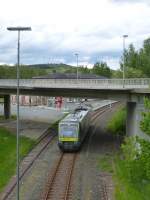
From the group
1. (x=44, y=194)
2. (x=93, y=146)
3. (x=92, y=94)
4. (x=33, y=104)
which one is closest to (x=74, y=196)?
(x=44, y=194)

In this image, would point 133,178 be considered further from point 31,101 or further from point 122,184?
point 31,101

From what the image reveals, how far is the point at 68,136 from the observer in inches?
2020

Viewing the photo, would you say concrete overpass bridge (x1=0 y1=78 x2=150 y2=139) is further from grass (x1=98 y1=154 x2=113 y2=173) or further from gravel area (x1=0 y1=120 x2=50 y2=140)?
gravel area (x1=0 y1=120 x2=50 y2=140)

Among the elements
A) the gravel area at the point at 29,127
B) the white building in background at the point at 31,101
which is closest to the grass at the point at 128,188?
the gravel area at the point at 29,127

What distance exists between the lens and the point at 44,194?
109 ft

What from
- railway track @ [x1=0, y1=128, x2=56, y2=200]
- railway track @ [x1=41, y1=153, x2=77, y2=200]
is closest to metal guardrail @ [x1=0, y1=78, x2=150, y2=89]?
railway track @ [x1=0, y1=128, x2=56, y2=200]

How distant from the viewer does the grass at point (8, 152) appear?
39.6 m

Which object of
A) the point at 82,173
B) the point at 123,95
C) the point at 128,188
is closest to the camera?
the point at 128,188

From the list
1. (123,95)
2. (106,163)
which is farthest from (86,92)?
(106,163)

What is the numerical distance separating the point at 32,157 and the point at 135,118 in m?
11.4

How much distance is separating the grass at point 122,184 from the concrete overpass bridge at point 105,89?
490 centimetres

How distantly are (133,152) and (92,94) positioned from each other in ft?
87.3

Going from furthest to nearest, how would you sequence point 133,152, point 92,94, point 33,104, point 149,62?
point 33,104 → point 149,62 → point 92,94 → point 133,152

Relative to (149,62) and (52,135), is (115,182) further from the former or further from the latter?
(149,62)
